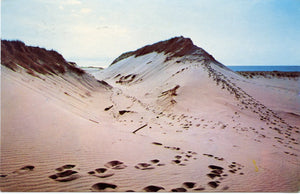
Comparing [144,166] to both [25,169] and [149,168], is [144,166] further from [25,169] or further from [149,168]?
[25,169]

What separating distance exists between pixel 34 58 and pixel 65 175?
42.2 ft

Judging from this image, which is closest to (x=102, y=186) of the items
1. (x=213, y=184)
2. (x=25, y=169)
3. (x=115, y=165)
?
(x=115, y=165)

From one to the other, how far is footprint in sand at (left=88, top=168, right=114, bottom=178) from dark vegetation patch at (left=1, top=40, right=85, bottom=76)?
9003 mm

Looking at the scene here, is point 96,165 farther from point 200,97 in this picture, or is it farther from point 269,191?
point 200,97

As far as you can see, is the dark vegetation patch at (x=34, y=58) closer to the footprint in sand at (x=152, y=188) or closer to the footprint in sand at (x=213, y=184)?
the footprint in sand at (x=152, y=188)

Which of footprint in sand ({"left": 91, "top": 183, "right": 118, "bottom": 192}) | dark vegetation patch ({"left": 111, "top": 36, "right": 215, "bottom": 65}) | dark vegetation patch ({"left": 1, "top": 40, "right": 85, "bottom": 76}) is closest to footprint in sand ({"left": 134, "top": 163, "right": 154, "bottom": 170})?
footprint in sand ({"left": 91, "top": 183, "right": 118, "bottom": 192})

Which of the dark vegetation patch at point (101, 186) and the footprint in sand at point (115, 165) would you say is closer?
the dark vegetation patch at point (101, 186)

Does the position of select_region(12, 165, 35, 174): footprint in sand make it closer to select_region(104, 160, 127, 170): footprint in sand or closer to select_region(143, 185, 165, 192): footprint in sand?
select_region(104, 160, 127, 170): footprint in sand

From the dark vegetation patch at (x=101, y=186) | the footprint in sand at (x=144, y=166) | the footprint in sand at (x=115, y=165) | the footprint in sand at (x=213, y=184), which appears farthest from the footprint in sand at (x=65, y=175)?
the footprint in sand at (x=213, y=184)

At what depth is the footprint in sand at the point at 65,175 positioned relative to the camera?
293 centimetres

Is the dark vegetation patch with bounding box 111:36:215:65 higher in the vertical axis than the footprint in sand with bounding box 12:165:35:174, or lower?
higher

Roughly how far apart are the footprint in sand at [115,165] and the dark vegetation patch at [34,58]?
8.87 metres

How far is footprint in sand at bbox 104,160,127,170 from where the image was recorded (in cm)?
345

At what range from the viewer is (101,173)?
Result: 3.21 metres
